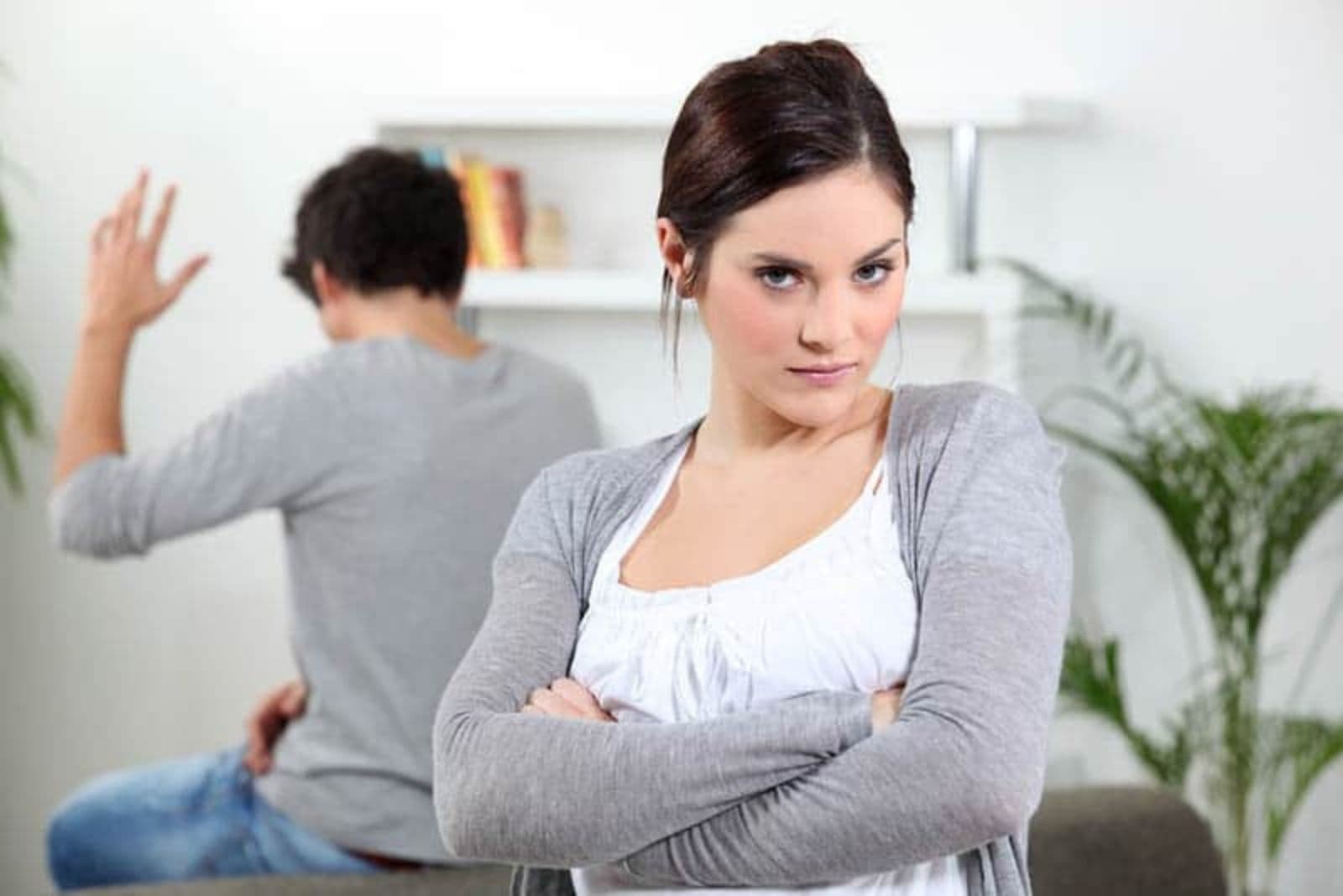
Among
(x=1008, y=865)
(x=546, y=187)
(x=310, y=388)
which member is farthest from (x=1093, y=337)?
(x=1008, y=865)

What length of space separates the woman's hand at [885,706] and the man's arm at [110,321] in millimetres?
1704

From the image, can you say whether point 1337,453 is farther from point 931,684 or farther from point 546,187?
point 931,684

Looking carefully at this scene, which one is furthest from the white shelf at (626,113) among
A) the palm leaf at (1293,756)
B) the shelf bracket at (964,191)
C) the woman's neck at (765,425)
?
the woman's neck at (765,425)

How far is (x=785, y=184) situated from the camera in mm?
1602

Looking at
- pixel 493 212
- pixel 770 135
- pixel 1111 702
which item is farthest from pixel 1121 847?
pixel 493 212

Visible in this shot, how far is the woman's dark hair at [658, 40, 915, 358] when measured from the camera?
1604mm

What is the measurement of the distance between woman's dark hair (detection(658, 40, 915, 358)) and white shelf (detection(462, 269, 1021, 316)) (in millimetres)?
2700

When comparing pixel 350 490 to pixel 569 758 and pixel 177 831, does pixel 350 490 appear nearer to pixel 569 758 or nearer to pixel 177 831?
pixel 177 831

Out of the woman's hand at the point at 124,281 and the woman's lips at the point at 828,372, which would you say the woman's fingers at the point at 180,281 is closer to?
the woman's hand at the point at 124,281

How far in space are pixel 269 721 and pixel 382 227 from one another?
0.68 meters

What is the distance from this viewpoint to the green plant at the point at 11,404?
4672mm

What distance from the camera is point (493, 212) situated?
4.60 meters

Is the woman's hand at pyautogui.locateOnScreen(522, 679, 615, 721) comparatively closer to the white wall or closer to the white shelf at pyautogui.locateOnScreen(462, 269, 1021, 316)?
the white shelf at pyautogui.locateOnScreen(462, 269, 1021, 316)

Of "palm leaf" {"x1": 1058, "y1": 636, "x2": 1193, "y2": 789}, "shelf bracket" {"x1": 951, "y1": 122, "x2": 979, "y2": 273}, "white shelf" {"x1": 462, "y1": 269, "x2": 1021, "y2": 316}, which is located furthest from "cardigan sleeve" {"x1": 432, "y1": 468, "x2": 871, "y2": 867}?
"shelf bracket" {"x1": 951, "y1": 122, "x2": 979, "y2": 273}
